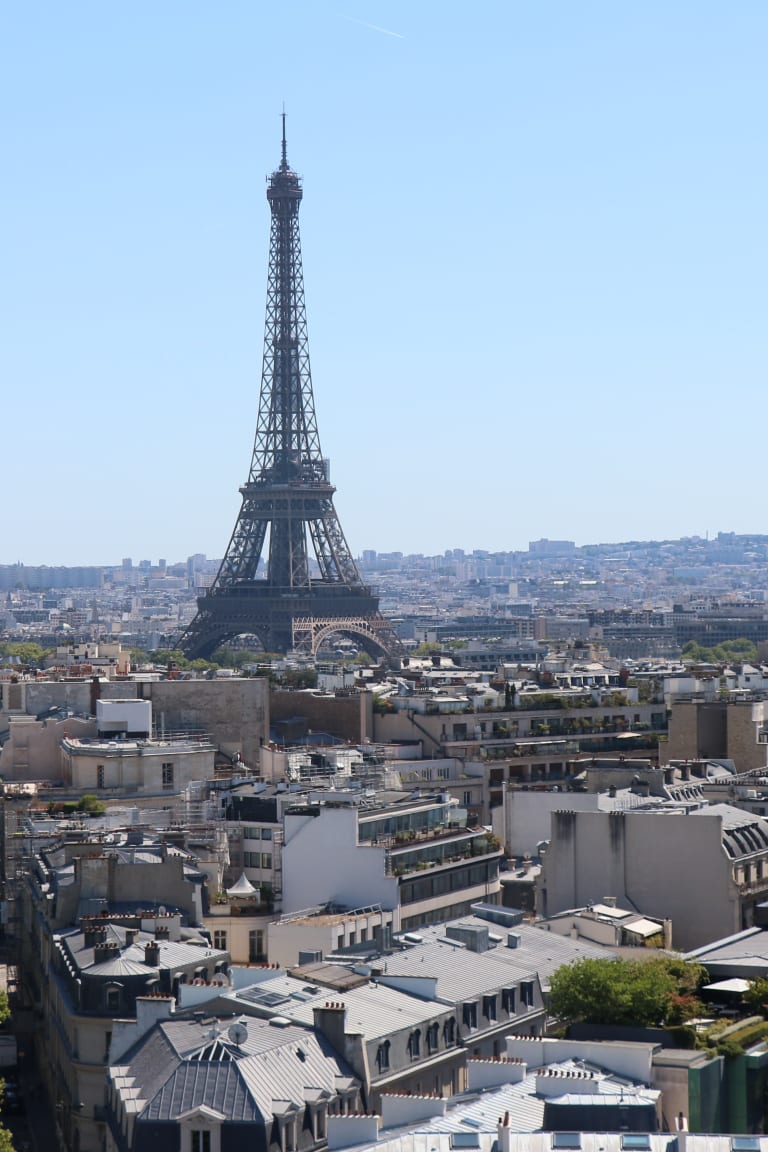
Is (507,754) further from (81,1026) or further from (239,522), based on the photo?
(239,522)

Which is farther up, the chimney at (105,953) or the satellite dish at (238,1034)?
the chimney at (105,953)

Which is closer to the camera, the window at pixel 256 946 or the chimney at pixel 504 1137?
the chimney at pixel 504 1137

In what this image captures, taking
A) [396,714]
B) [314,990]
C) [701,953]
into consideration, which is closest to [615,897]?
[701,953]

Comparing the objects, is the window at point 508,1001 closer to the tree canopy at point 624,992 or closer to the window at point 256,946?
the tree canopy at point 624,992

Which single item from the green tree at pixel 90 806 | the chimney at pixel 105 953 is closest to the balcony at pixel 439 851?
the green tree at pixel 90 806

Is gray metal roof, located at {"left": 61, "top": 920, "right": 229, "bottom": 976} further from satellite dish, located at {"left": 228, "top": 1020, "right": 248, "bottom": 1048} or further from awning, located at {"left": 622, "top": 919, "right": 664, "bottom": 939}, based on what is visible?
awning, located at {"left": 622, "top": 919, "right": 664, "bottom": 939}

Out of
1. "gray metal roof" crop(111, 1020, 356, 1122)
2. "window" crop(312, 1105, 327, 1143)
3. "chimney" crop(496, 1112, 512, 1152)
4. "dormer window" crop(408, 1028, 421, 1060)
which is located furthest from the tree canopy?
"chimney" crop(496, 1112, 512, 1152)

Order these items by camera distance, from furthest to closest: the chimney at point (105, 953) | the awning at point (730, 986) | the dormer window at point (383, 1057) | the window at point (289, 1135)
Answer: the chimney at point (105, 953) → the awning at point (730, 986) → the dormer window at point (383, 1057) → the window at point (289, 1135)
